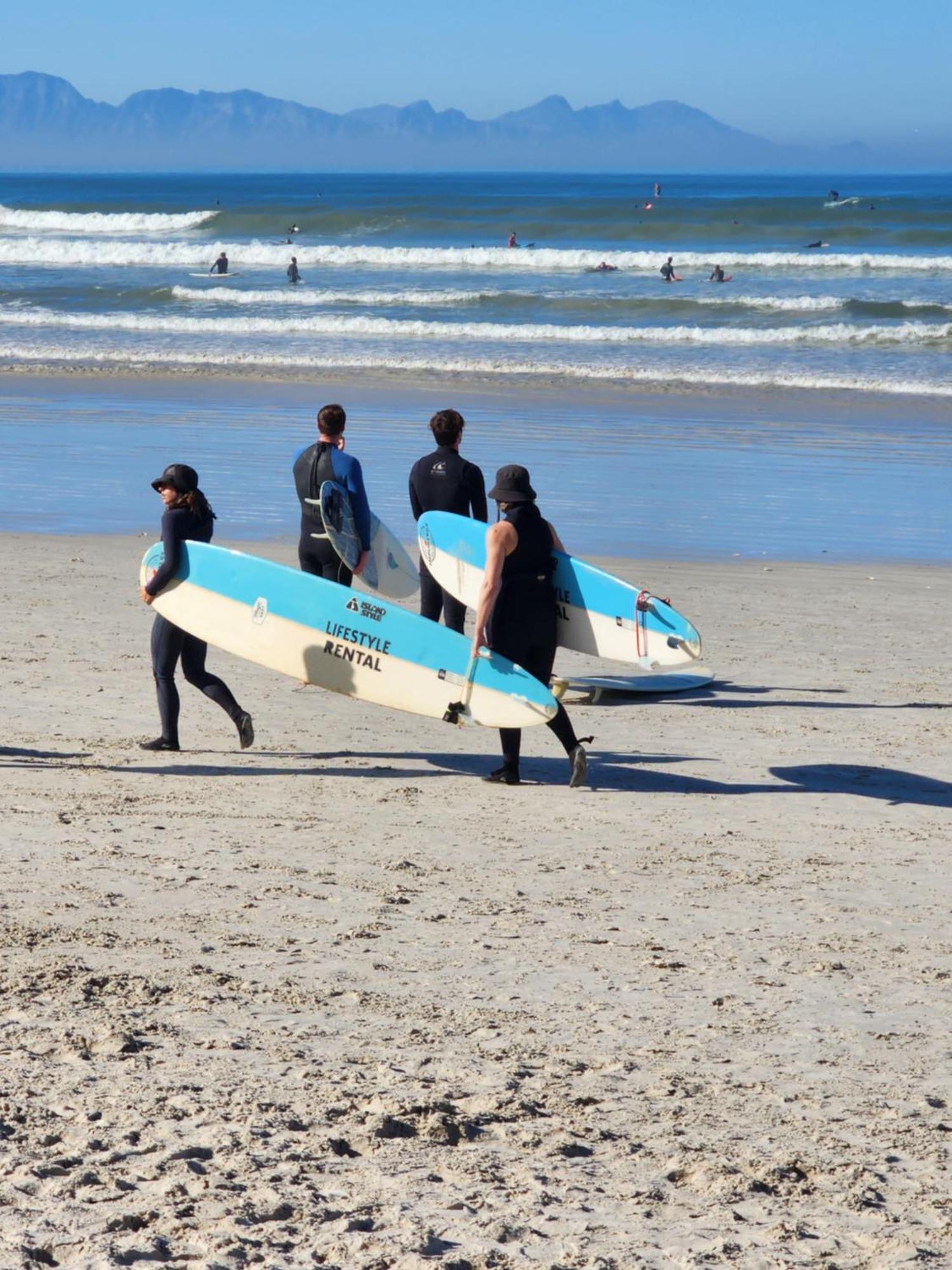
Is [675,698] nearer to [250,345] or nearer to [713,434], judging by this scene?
[713,434]

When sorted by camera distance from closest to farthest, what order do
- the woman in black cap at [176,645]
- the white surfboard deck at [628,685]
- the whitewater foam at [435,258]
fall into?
the woman in black cap at [176,645]
the white surfboard deck at [628,685]
the whitewater foam at [435,258]

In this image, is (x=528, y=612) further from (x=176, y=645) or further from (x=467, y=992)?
(x=467, y=992)

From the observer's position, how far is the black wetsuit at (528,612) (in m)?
6.84

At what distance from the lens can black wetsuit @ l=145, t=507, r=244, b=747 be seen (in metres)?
7.30

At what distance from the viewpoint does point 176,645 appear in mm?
7363

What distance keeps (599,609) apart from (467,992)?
169 inches

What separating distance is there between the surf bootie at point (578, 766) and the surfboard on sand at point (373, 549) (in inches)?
78.5

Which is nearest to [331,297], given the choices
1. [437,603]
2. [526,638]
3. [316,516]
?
[437,603]

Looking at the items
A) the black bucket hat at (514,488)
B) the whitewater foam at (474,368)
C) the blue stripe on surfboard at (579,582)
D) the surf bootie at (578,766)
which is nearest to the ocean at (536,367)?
the whitewater foam at (474,368)

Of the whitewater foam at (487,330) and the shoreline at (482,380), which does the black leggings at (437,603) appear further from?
the whitewater foam at (487,330)

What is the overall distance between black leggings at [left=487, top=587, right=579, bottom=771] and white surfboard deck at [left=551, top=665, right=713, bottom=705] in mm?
1685

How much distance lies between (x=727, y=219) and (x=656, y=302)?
1214 inches

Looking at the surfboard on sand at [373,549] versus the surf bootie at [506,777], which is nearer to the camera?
the surf bootie at [506,777]

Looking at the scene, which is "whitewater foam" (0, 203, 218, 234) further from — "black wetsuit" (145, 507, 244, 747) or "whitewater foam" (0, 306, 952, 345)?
"black wetsuit" (145, 507, 244, 747)
